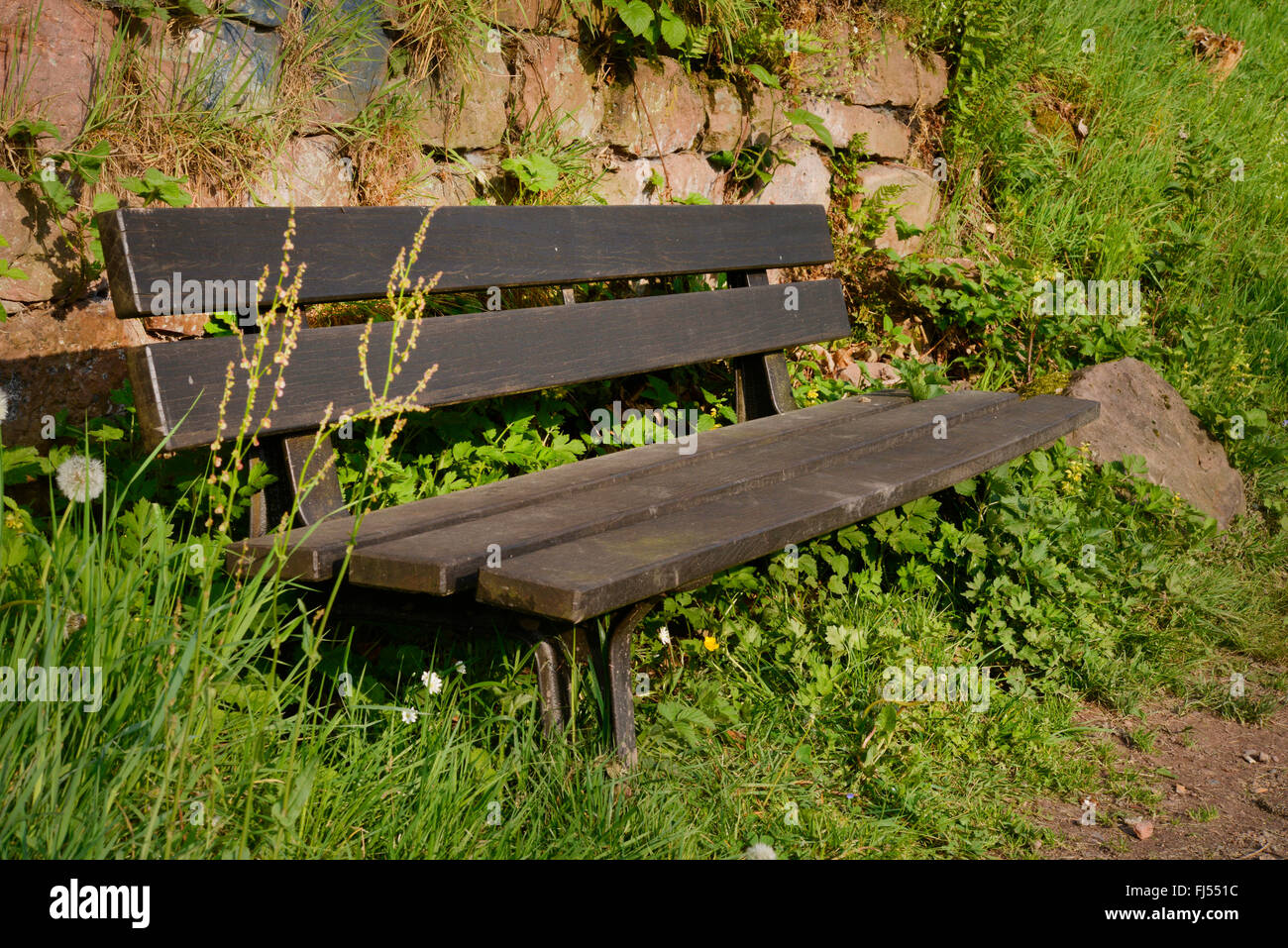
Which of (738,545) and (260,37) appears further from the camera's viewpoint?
(260,37)

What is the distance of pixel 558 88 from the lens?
12.3 feet

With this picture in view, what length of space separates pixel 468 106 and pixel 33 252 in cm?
143

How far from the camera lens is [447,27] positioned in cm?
336

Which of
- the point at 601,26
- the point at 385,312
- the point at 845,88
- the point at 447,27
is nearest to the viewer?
the point at 385,312

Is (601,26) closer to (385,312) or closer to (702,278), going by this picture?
(702,278)

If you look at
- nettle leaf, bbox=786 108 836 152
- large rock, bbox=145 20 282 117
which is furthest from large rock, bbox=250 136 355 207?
nettle leaf, bbox=786 108 836 152

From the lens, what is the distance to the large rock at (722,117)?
4.25 metres

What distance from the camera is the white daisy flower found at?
6.73 ft

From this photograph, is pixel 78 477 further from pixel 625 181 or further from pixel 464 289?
pixel 625 181

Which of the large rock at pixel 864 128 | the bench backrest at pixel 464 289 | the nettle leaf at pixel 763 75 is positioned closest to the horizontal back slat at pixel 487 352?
the bench backrest at pixel 464 289

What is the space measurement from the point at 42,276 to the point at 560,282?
1.24m

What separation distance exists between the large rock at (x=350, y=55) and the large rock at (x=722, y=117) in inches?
55.4
